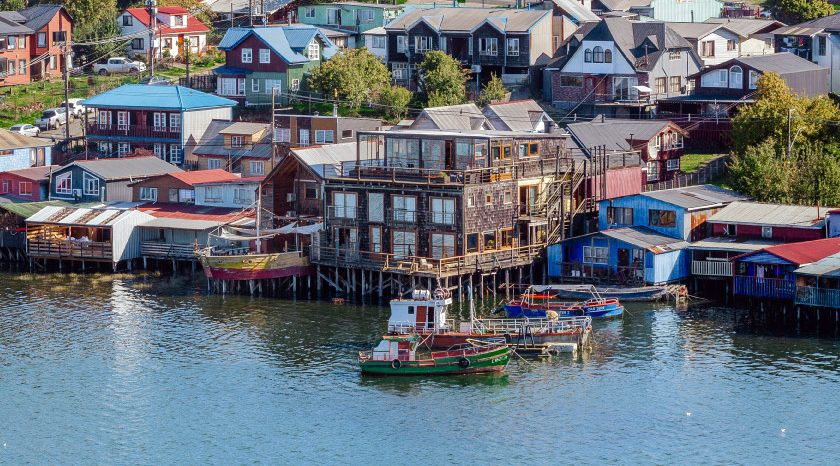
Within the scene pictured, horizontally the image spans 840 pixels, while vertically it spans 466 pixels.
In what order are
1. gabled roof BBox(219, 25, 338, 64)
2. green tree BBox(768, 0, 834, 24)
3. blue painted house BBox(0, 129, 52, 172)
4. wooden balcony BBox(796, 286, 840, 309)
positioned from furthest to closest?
green tree BBox(768, 0, 834, 24) → gabled roof BBox(219, 25, 338, 64) → blue painted house BBox(0, 129, 52, 172) → wooden balcony BBox(796, 286, 840, 309)

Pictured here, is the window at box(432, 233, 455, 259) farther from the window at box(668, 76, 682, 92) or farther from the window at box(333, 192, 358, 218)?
the window at box(668, 76, 682, 92)

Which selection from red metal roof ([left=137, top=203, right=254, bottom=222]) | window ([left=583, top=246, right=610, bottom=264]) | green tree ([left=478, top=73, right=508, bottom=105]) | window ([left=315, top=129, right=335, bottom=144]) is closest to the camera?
window ([left=583, top=246, right=610, bottom=264])

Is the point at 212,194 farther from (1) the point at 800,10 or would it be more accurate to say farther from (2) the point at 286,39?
(1) the point at 800,10

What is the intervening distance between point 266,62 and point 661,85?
1290 inches

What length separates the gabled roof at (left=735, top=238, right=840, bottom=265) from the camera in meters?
88.4

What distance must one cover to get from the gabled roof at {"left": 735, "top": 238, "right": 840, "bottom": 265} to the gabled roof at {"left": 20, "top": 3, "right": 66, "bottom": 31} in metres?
83.1

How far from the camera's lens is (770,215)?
9538cm

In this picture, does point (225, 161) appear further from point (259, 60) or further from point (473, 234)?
point (473, 234)

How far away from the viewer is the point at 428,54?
133 meters

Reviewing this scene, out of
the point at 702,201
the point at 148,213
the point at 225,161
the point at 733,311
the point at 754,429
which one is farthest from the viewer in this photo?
the point at 225,161

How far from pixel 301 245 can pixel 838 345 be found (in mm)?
33322

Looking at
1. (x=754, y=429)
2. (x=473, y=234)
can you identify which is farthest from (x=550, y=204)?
(x=754, y=429)

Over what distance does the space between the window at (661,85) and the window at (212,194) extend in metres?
37.8

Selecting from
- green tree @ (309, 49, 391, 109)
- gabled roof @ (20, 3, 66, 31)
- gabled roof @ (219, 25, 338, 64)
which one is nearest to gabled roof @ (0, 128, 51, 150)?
gabled roof @ (219, 25, 338, 64)
